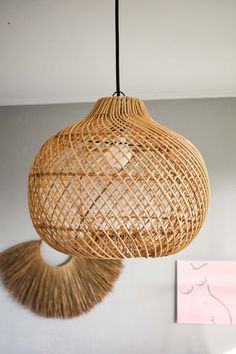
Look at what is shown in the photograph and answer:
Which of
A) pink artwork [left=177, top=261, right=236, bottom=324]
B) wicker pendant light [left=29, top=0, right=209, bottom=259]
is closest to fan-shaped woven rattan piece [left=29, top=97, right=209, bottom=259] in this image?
wicker pendant light [left=29, top=0, right=209, bottom=259]

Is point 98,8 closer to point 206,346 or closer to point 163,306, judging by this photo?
point 163,306

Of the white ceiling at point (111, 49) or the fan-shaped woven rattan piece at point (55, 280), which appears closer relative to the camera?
the white ceiling at point (111, 49)

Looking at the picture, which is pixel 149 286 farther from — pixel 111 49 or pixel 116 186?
pixel 116 186

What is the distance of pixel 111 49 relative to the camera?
2.33 meters

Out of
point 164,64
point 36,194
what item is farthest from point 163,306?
point 36,194

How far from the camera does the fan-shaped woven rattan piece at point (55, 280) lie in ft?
9.98

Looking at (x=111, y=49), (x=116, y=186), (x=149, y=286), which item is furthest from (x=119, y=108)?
(x=149, y=286)

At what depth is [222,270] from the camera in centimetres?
295

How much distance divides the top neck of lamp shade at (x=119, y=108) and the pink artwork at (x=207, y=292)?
189 centimetres

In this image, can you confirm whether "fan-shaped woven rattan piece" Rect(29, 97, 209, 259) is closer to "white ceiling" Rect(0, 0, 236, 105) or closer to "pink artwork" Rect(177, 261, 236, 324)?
"white ceiling" Rect(0, 0, 236, 105)

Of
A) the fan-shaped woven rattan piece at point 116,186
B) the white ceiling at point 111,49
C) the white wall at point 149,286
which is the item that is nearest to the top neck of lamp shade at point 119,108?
the fan-shaped woven rattan piece at point 116,186

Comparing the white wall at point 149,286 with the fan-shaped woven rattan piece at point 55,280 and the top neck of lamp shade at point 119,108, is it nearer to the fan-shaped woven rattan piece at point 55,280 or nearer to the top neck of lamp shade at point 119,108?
the fan-shaped woven rattan piece at point 55,280

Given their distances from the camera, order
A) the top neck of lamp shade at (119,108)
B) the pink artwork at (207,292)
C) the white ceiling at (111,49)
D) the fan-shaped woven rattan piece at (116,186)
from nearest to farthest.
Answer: the fan-shaped woven rattan piece at (116,186) < the top neck of lamp shade at (119,108) < the white ceiling at (111,49) < the pink artwork at (207,292)

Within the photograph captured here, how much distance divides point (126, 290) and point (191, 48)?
1.47 metres
